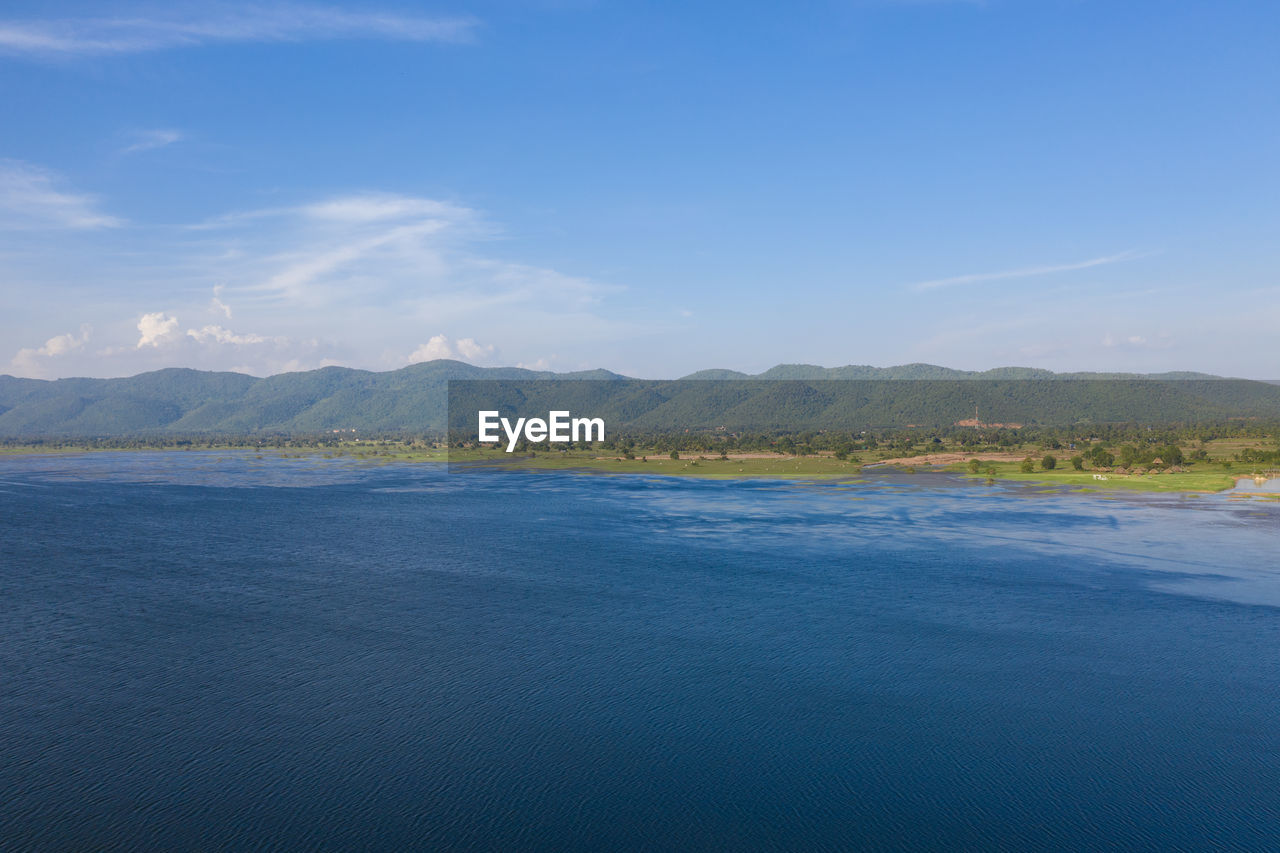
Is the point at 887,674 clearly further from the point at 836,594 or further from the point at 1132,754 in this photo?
the point at 836,594

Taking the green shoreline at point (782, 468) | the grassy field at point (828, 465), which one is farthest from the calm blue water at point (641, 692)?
A: the grassy field at point (828, 465)

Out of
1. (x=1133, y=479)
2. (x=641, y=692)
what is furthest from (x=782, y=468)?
(x=641, y=692)

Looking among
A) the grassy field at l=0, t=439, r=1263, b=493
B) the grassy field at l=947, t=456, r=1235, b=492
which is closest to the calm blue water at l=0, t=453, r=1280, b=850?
the grassy field at l=947, t=456, r=1235, b=492

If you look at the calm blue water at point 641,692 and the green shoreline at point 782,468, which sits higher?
the green shoreline at point 782,468

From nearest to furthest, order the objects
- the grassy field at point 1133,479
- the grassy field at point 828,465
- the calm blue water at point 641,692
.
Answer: the calm blue water at point 641,692 < the grassy field at point 1133,479 < the grassy field at point 828,465

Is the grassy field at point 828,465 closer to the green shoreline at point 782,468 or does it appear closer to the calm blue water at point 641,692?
the green shoreline at point 782,468

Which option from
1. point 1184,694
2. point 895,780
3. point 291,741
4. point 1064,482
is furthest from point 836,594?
point 1064,482

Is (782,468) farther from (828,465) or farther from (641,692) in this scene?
(641,692)

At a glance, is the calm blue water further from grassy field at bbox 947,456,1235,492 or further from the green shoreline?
the green shoreline
